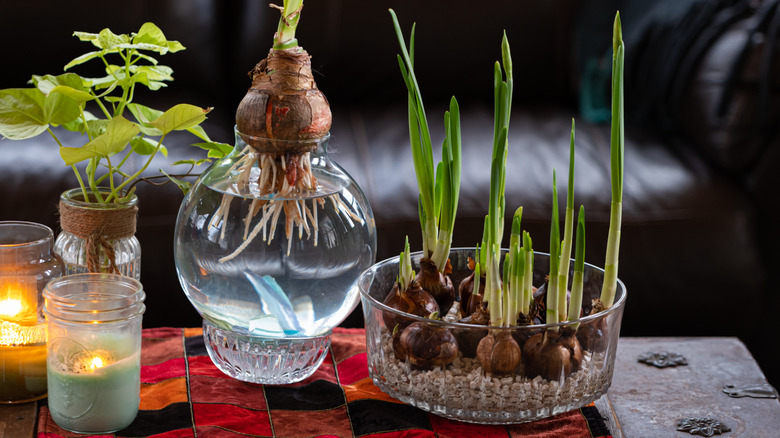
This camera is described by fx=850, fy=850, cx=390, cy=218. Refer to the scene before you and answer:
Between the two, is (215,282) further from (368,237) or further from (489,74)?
→ (489,74)

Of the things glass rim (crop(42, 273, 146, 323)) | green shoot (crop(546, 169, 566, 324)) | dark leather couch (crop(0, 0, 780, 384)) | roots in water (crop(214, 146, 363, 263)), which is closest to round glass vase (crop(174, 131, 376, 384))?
roots in water (crop(214, 146, 363, 263))

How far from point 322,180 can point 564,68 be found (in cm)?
134

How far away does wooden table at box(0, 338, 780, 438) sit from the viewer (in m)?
0.85

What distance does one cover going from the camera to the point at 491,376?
2.55 ft

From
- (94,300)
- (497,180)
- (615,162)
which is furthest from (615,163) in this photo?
(94,300)

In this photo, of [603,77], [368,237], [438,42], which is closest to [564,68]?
[603,77]

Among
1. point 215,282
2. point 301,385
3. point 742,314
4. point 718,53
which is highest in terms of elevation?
point 718,53

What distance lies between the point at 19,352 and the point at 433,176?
44 cm

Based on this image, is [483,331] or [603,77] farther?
[603,77]

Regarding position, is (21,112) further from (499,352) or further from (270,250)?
(499,352)

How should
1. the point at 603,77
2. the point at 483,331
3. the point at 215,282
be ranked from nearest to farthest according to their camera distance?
the point at 483,331, the point at 215,282, the point at 603,77

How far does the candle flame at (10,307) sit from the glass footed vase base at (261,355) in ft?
0.63

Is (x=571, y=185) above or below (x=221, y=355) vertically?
above

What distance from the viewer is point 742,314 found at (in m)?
1.68
